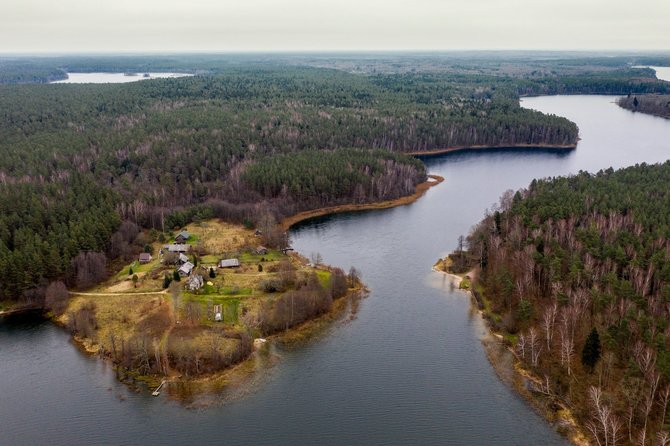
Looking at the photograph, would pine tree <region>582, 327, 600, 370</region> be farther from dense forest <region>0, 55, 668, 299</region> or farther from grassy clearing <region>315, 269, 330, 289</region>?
dense forest <region>0, 55, 668, 299</region>

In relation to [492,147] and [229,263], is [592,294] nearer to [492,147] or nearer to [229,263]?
[229,263]

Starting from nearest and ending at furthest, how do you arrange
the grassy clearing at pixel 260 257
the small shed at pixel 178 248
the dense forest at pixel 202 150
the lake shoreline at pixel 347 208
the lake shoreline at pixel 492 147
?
the grassy clearing at pixel 260 257 → the small shed at pixel 178 248 → the dense forest at pixel 202 150 → the lake shoreline at pixel 347 208 → the lake shoreline at pixel 492 147

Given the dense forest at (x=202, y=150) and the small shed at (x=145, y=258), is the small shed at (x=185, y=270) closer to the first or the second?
the small shed at (x=145, y=258)

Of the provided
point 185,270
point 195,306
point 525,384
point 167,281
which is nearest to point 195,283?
point 167,281

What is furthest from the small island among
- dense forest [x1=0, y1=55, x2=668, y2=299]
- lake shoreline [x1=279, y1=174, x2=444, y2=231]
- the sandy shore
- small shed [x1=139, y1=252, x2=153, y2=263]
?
the sandy shore

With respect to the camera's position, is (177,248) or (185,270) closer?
(185,270)

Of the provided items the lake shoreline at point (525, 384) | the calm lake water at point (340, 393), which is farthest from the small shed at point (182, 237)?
the lake shoreline at point (525, 384)
